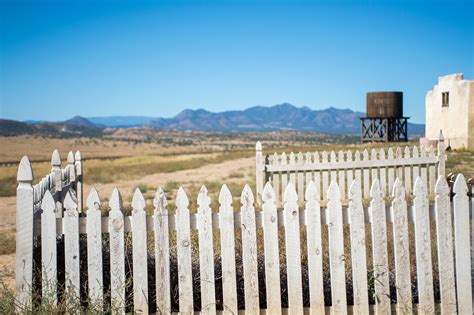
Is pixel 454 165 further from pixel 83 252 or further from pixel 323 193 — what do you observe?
pixel 83 252

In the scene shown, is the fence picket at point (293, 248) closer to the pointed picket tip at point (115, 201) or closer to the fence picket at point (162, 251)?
the fence picket at point (162, 251)

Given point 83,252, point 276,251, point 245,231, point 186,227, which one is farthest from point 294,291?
point 83,252

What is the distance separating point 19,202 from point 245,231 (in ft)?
6.55

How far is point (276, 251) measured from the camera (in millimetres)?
4590

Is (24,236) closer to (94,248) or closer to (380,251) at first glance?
(94,248)

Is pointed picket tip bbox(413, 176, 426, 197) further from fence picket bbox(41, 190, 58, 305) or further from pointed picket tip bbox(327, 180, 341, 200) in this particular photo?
fence picket bbox(41, 190, 58, 305)

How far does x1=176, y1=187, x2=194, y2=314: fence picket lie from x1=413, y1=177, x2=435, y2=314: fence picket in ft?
6.86

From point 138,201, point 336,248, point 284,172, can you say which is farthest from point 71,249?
point 284,172

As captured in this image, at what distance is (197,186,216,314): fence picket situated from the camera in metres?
4.55

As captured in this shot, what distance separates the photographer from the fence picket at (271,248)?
4.57 m

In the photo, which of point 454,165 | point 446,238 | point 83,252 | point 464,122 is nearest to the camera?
point 446,238

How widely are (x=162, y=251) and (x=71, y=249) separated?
81cm

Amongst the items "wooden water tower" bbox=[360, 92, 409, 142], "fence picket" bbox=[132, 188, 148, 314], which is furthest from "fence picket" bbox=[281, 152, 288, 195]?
"wooden water tower" bbox=[360, 92, 409, 142]

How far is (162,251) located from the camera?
4.59 meters
